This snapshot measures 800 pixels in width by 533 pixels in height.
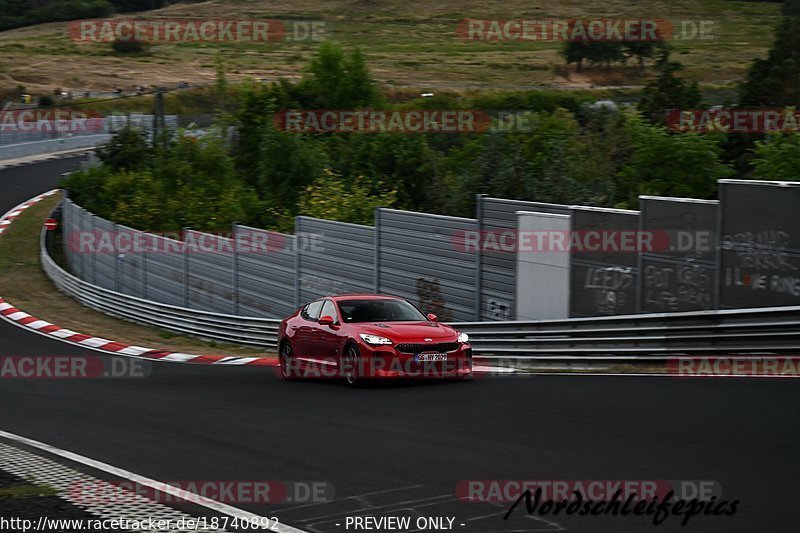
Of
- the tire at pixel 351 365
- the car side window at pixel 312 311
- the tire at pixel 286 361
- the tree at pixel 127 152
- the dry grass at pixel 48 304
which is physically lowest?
the dry grass at pixel 48 304

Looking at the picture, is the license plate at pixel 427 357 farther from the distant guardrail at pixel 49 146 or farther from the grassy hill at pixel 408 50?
the grassy hill at pixel 408 50

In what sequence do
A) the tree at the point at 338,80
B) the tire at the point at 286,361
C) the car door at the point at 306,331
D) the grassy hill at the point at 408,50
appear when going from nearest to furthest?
the car door at the point at 306,331 → the tire at the point at 286,361 → the tree at the point at 338,80 → the grassy hill at the point at 408,50

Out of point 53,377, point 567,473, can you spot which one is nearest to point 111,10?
point 53,377

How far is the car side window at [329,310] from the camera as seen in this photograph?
16.4 metres

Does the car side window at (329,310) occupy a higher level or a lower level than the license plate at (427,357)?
higher

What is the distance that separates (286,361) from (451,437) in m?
7.47

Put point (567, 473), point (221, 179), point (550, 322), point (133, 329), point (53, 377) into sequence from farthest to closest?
point (221, 179) → point (133, 329) → point (53, 377) → point (550, 322) → point (567, 473)

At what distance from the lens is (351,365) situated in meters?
15.4

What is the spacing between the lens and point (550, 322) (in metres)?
17.3

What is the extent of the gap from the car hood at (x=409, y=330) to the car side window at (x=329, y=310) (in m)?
0.71

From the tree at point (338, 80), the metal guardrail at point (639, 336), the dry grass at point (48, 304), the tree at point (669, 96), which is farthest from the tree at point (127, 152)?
the metal guardrail at point (639, 336)

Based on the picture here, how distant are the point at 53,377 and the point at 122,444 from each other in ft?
28.2

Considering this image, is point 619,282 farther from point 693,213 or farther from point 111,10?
point 111,10

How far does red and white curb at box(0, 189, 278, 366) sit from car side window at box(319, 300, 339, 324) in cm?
532
